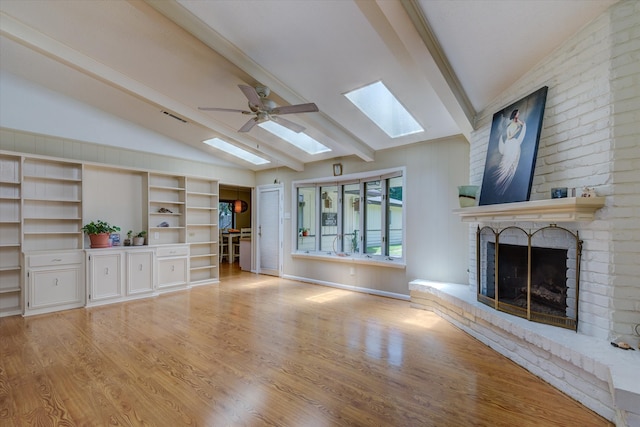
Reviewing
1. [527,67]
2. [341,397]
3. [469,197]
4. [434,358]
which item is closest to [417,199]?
[469,197]

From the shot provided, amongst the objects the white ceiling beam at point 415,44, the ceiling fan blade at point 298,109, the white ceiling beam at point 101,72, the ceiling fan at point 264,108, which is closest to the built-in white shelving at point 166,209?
the white ceiling beam at point 101,72

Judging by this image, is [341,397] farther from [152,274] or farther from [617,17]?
[152,274]

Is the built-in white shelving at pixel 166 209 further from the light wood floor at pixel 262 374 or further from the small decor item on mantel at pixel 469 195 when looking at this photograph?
the small decor item on mantel at pixel 469 195

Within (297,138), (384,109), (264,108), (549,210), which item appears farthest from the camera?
(297,138)

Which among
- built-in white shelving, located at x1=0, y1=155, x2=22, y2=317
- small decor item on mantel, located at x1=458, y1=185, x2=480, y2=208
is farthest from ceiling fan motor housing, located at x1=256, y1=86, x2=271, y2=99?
built-in white shelving, located at x1=0, y1=155, x2=22, y2=317

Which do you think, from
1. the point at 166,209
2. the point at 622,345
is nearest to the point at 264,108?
the point at 166,209

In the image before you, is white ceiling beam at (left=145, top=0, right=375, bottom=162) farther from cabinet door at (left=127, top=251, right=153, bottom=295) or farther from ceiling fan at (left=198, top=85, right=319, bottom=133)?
cabinet door at (left=127, top=251, right=153, bottom=295)

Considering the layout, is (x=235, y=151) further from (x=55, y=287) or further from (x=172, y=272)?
(x=55, y=287)

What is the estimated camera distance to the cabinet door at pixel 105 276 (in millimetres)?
4613

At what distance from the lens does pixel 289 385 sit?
2.36 metres

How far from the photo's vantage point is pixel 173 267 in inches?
224

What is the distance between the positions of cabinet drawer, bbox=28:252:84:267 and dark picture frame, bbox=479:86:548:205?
583 cm

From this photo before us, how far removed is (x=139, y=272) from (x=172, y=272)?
0.64m

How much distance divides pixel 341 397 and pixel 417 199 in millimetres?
3435
